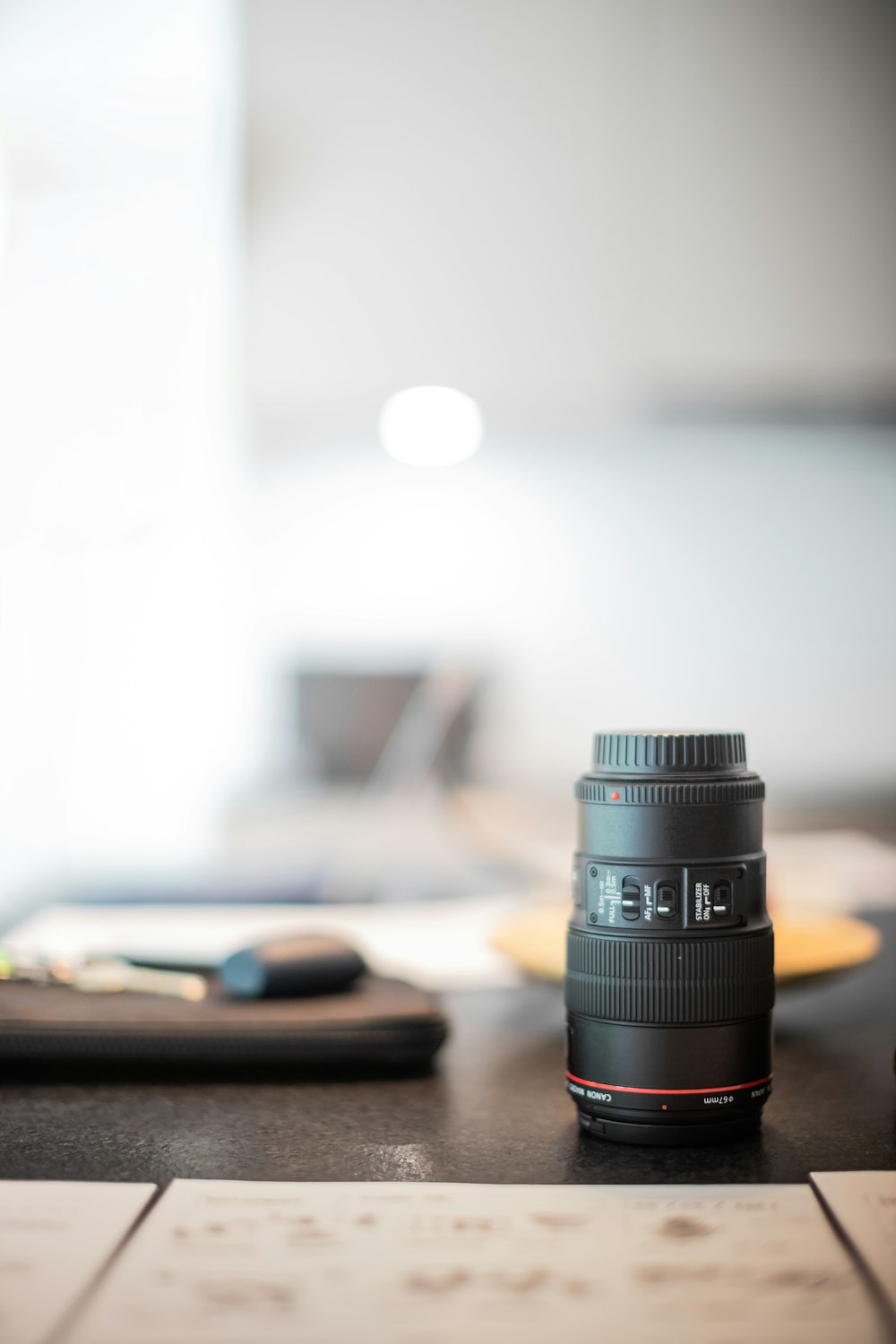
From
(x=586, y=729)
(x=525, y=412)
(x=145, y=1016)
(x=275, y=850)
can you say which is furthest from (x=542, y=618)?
(x=145, y=1016)

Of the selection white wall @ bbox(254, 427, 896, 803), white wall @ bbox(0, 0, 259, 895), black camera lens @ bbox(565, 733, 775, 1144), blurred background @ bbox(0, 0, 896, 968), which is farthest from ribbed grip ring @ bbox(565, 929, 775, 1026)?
white wall @ bbox(254, 427, 896, 803)

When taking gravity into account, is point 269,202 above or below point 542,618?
above

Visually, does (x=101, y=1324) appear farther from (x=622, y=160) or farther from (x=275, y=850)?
(x=622, y=160)

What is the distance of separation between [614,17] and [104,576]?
184 cm

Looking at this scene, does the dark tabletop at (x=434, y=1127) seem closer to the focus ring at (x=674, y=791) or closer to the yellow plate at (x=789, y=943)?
the yellow plate at (x=789, y=943)

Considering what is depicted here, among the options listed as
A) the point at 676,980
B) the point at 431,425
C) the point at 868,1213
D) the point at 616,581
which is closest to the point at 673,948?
the point at 676,980

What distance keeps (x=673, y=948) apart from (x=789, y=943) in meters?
0.29

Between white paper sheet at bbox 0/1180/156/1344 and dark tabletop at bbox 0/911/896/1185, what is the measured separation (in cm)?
2

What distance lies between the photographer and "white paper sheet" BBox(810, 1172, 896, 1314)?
15.7 inches

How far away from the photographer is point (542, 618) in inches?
137

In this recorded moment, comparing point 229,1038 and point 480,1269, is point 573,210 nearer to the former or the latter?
point 229,1038

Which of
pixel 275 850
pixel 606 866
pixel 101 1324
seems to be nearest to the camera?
pixel 101 1324

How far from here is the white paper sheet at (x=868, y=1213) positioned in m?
0.40

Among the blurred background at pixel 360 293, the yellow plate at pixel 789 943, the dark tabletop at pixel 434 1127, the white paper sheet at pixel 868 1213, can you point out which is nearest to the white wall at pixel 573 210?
the blurred background at pixel 360 293
